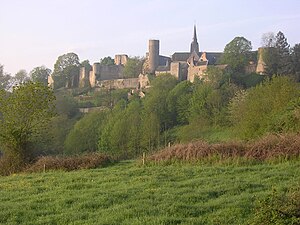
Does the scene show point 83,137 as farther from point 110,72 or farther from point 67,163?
point 110,72

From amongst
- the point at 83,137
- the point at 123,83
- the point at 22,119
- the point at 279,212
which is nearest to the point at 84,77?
the point at 123,83

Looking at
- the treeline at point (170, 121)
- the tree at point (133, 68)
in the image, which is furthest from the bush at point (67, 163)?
the tree at point (133, 68)

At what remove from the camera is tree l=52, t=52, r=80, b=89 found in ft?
353

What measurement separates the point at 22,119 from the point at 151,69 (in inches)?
3193

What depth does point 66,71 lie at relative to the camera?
109250 millimetres

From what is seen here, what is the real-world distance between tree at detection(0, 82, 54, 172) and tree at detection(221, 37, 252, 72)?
176ft

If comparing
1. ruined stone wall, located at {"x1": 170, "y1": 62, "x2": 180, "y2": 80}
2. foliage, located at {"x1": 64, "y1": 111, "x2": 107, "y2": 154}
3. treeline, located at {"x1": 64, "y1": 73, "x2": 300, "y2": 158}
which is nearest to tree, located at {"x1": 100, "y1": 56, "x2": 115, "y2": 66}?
ruined stone wall, located at {"x1": 170, "y1": 62, "x2": 180, "y2": 80}

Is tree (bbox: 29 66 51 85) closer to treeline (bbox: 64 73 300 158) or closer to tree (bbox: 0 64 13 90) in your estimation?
tree (bbox: 0 64 13 90)

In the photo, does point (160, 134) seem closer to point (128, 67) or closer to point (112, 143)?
point (112, 143)

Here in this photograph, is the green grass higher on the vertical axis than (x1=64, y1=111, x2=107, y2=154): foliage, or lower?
higher

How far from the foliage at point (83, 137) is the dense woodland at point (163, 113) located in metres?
0.12

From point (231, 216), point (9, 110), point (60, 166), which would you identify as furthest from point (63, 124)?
point (231, 216)

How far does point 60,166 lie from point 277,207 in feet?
Answer: 54.2

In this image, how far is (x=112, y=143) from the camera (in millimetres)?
52094
